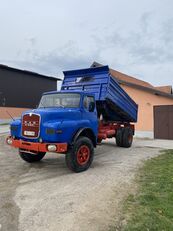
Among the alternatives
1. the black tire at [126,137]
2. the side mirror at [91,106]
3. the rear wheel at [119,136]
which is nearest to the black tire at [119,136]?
the rear wheel at [119,136]

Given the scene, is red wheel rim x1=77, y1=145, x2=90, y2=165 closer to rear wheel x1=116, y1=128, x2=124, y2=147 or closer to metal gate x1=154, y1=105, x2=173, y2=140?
rear wheel x1=116, y1=128, x2=124, y2=147

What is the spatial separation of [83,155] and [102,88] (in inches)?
137

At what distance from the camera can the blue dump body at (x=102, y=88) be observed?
1105 cm

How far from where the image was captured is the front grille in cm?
804

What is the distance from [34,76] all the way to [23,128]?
28.7 m

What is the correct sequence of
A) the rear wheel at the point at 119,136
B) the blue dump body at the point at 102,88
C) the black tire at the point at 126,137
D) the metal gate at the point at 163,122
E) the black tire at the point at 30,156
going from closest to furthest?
the black tire at the point at 30,156, the blue dump body at the point at 102,88, the rear wheel at the point at 119,136, the black tire at the point at 126,137, the metal gate at the point at 163,122

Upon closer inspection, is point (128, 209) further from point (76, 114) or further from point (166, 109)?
point (166, 109)

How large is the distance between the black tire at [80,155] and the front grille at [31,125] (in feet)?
3.66

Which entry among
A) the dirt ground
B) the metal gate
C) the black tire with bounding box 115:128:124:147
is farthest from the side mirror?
the metal gate

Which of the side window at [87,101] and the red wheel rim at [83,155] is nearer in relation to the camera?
the red wheel rim at [83,155]

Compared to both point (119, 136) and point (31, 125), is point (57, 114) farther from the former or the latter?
point (119, 136)

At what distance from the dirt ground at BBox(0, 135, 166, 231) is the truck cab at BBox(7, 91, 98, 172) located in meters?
0.57

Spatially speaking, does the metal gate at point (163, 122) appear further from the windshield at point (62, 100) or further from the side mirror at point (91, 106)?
the windshield at point (62, 100)

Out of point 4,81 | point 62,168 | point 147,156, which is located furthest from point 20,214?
point 4,81
